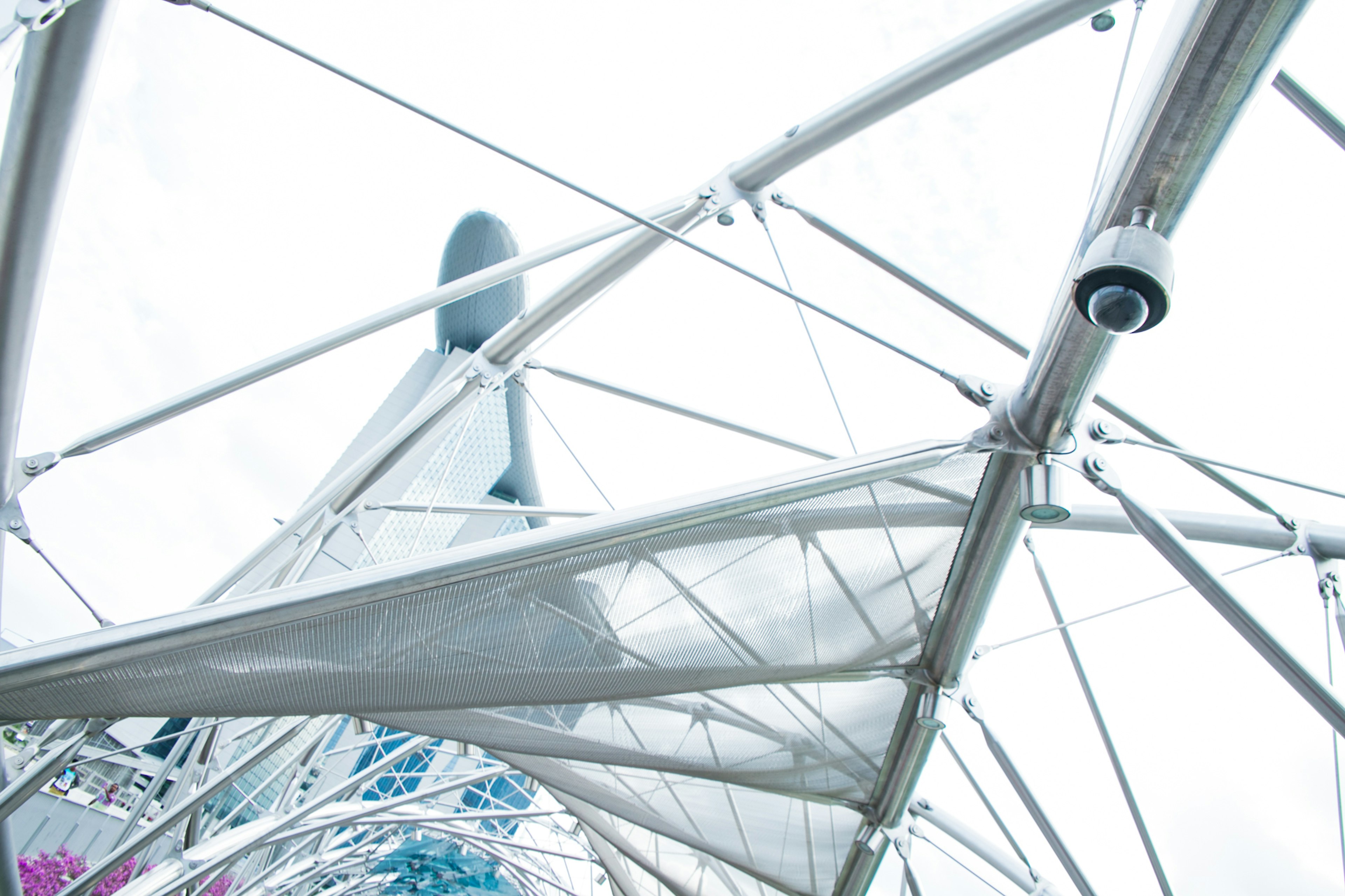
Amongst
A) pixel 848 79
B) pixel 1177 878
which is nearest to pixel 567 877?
pixel 1177 878

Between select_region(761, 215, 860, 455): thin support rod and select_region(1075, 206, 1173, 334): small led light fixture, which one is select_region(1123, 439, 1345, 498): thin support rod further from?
select_region(1075, 206, 1173, 334): small led light fixture

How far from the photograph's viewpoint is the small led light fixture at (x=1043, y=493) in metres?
6.05

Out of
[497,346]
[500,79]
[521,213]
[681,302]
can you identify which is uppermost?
[521,213]

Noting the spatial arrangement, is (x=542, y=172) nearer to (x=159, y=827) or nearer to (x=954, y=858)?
(x=954, y=858)

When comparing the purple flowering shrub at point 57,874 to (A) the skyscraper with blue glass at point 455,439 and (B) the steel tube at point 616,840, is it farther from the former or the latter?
(A) the skyscraper with blue glass at point 455,439

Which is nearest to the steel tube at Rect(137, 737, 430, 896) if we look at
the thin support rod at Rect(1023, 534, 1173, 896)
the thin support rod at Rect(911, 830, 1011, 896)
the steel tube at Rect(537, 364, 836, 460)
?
the steel tube at Rect(537, 364, 836, 460)

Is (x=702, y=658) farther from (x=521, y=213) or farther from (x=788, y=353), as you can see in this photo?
(x=521, y=213)

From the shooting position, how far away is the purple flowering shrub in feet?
70.8

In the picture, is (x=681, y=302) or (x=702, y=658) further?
(x=681, y=302)

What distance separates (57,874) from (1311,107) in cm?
3354

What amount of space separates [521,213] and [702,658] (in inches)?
2210

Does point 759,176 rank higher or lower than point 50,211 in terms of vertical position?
higher

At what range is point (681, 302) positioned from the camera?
16.6 meters

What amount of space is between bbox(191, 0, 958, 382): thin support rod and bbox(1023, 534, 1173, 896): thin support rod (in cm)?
293
